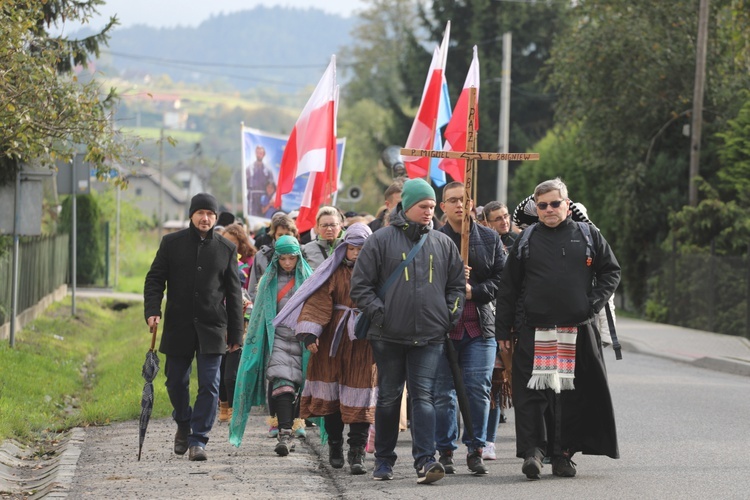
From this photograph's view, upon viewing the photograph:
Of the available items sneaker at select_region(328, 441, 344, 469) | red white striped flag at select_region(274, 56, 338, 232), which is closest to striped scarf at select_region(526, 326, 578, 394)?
sneaker at select_region(328, 441, 344, 469)

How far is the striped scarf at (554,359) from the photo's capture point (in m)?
8.95

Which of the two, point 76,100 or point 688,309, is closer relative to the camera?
point 76,100

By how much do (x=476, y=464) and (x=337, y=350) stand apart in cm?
127

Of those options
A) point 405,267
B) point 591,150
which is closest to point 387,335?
point 405,267

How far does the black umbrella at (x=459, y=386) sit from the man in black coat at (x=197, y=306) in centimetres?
181

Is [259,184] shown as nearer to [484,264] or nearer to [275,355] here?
[275,355]

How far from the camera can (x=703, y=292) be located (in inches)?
1021

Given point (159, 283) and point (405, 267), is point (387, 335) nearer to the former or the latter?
point (405, 267)

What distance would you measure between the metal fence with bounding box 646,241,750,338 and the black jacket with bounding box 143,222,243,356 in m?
14.7

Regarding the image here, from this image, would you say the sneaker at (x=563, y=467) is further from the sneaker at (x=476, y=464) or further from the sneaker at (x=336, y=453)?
the sneaker at (x=336, y=453)

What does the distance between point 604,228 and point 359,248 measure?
2550cm

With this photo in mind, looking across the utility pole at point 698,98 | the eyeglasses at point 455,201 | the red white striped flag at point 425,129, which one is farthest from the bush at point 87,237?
the eyeglasses at point 455,201

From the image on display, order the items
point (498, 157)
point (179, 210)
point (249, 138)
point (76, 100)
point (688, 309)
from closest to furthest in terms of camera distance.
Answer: point (498, 157), point (76, 100), point (249, 138), point (688, 309), point (179, 210)

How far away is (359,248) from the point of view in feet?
31.8
